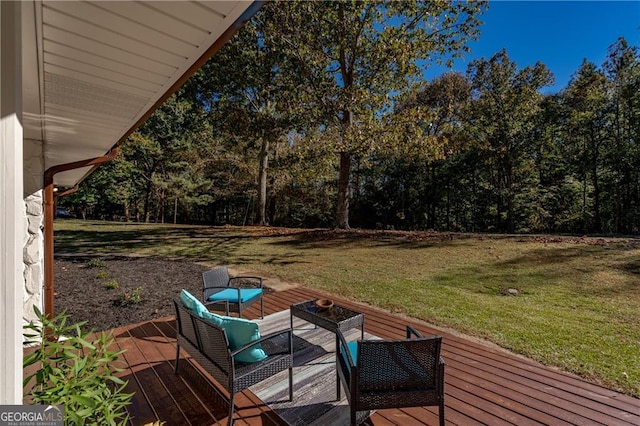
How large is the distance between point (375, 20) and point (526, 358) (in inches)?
402

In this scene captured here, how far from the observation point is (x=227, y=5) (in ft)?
3.48

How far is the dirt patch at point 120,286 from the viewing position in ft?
14.9

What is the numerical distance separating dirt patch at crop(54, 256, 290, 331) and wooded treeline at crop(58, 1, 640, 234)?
16.4ft

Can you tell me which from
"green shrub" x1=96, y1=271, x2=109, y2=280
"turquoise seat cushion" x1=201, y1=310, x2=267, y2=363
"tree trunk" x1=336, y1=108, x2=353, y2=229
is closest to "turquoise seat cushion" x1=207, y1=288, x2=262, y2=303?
"turquoise seat cushion" x1=201, y1=310, x2=267, y2=363

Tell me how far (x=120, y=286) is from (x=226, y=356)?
15.8 feet

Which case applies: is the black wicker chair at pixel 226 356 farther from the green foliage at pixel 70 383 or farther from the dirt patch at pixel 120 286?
the dirt patch at pixel 120 286

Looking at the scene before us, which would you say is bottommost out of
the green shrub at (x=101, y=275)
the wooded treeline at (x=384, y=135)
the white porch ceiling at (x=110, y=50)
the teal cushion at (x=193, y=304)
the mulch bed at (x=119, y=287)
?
the mulch bed at (x=119, y=287)

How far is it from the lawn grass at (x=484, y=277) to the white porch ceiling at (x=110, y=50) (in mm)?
4251

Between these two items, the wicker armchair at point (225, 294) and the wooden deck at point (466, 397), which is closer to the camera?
the wooden deck at point (466, 397)

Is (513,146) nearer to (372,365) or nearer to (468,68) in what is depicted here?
(468,68)

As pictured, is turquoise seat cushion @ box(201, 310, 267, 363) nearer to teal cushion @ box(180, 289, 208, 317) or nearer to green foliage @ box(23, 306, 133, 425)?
teal cushion @ box(180, 289, 208, 317)

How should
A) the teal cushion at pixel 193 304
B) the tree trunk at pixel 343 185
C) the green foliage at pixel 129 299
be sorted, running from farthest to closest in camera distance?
1. the tree trunk at pixel 343 185
2. the green foliage at pixel 129 299
3. the teal cushion at pixel 193 304

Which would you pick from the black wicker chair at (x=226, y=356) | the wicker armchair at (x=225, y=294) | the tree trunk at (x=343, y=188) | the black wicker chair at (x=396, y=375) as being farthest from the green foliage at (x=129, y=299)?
the tree trunk at (x=343, y=188)

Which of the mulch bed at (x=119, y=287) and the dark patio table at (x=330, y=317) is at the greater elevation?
the dark patio table at (x=330, y=317)
